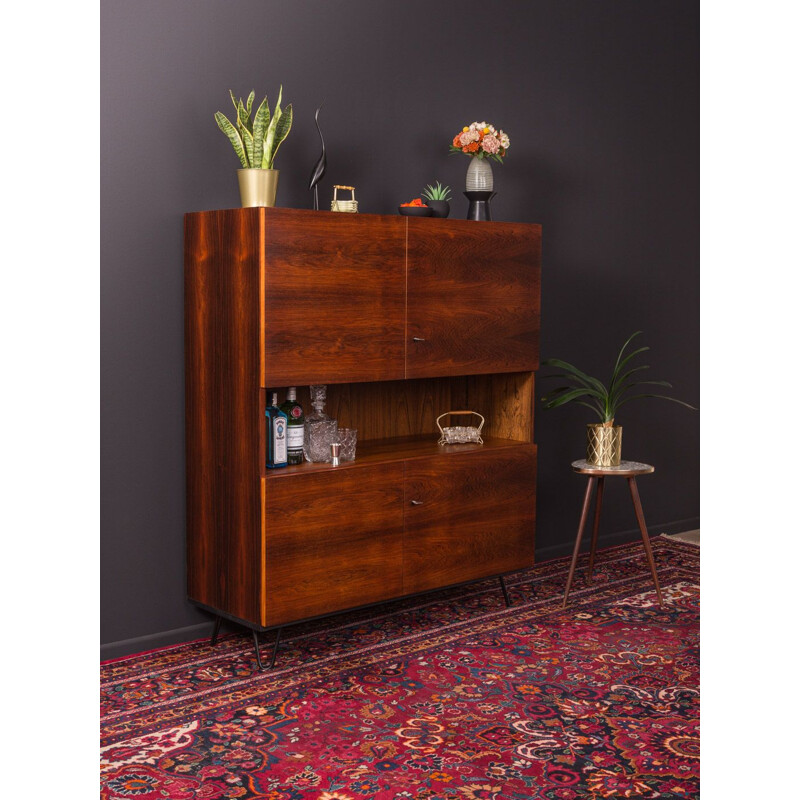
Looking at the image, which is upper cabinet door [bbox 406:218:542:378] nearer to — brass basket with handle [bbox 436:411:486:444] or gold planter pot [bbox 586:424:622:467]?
brass basket with handle [bbox 436:411:486:444]

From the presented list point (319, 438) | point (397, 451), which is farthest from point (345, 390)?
point (319, 438)

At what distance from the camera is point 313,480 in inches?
131

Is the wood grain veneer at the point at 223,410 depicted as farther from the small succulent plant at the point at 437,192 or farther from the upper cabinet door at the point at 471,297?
the small succulent plant at the point at 437,192

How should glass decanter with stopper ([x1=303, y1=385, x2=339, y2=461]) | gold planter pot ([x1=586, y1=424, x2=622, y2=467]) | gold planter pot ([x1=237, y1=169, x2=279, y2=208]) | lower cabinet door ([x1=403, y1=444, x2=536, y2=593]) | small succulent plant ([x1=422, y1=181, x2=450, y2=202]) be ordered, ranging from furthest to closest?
gold planter pot ([x1=586, y1=424, x2=622, y2=467]) → small succulent plant ([x1=422, y1=181, x2=450, y2=202]) → lower cabinet door ([x1=403, y1=444, x2=536, y2=593]) → glass decanter with stopper ([x1=303, y1=385, x2=339, y2=461]) → gold planter pot ([x1=237, y1=169, x2=279, y2=208])

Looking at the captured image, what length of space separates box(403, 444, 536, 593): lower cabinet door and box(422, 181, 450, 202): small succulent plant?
1.09 metres

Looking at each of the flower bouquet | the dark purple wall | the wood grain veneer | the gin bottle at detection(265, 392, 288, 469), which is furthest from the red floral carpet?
the flower bouquet

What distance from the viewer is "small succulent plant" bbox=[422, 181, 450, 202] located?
154 inches

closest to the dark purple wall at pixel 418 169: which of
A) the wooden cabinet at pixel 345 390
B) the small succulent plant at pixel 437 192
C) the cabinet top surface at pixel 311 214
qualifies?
the small succulent plant at pixel 437 192

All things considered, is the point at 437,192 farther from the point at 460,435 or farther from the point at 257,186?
the point at 460,435

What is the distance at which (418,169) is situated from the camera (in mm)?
4246

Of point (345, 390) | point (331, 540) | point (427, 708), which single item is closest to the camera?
point (427, 708)

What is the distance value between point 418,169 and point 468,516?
159 cm
